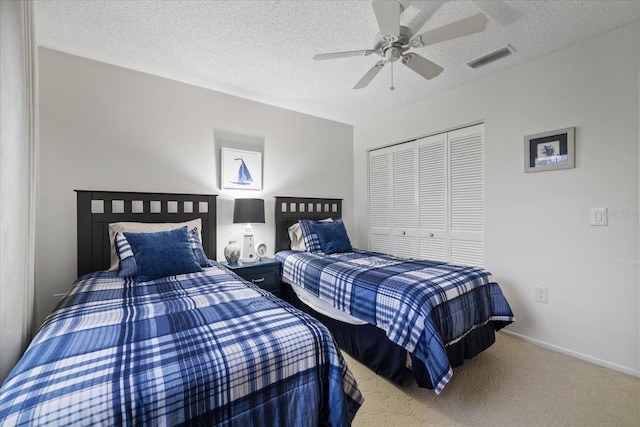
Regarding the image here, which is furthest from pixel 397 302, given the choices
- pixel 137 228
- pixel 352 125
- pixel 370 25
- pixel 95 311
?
pixel 352 125

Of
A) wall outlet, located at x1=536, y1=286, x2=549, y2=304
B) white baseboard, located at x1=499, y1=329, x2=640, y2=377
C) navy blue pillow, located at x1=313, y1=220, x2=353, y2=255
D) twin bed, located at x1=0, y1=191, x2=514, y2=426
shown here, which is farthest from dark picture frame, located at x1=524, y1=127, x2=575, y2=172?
navy blue pillow, located at x1=313, y1=220, x2=353, y2=255

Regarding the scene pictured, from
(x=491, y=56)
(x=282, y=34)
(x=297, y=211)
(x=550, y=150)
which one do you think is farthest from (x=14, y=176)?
(x=550, y=150)

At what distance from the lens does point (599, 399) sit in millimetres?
1753

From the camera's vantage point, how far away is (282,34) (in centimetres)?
206

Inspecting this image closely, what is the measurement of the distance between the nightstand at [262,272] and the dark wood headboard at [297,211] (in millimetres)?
503

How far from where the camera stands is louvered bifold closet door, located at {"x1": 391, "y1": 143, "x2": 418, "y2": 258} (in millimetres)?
3477

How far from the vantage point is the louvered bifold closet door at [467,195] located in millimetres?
2867

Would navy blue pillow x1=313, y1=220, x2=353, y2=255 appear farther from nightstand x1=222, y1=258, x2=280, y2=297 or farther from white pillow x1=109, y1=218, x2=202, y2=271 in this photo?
white pillow x1=109, y1=218, x2=202, y2=271

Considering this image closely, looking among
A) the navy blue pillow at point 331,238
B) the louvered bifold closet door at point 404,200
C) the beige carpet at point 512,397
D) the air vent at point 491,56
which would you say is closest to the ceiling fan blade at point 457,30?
the air vent at point 491,56

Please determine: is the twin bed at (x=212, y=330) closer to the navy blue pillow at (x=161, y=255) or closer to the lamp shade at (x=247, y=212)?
the navy blue pillow at (x=161, y=255)

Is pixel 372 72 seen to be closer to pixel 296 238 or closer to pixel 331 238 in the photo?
pixel 331 238

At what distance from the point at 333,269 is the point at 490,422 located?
1351 millimetres

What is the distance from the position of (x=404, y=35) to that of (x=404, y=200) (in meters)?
2.12

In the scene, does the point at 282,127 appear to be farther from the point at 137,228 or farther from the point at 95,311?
the point at 95,311
